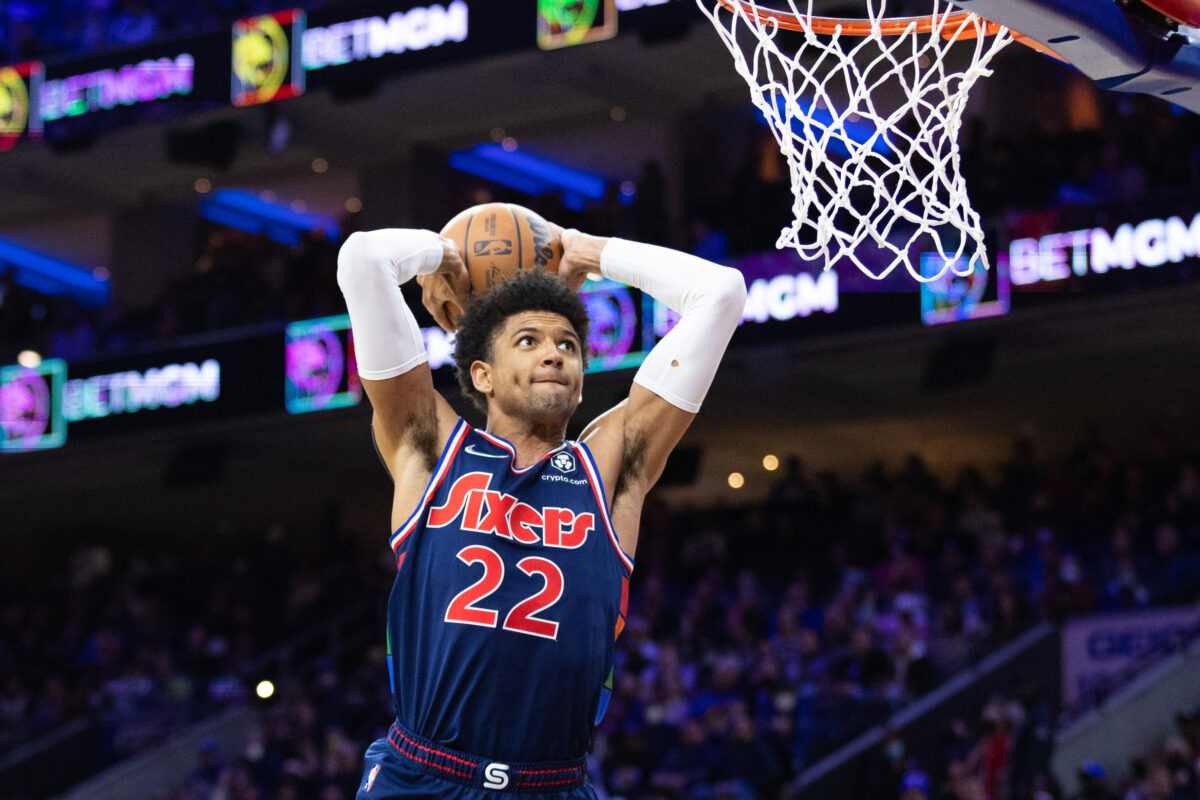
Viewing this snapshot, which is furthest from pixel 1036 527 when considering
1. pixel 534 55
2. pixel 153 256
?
pixel 153 256

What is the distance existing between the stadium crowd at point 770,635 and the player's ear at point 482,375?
6964 millimetres

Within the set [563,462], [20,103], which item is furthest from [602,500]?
[20,103]

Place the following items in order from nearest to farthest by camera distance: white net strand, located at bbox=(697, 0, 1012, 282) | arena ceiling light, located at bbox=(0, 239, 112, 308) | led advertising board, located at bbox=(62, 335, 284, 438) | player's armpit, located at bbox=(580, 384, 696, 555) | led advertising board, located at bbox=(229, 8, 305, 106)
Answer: player's armpit, located at bbox=(580, 384, 696, 555), white net strand, located at bbox=(697, 0, 1012, 282), led advertising board, located at bbox=(229, 8, 305, 106), led advertising board, located at bbox=(62, 335, 284, 438), arena ceiling light, located at bbox=(0, 239, 112, 308)

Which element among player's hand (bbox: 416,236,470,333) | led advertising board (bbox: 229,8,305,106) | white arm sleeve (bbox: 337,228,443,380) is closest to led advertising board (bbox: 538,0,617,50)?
led advertising board (bbox: 229,8,305,106)

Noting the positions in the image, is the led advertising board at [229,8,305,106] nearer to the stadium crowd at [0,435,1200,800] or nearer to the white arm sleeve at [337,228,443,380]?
the stadium crowd at [0,435,1200,800]

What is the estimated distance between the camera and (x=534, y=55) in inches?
594

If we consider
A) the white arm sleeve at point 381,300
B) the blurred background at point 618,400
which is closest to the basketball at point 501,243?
the white arm sleeve at point 381,300

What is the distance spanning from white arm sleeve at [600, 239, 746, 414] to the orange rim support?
112cm

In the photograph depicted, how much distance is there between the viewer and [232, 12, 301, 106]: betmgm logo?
47.8 ft

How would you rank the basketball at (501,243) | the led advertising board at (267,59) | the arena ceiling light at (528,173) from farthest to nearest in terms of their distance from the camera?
the arena ceiling light at (528,173)
the led advertising board at (267,59)
the basketball at (501,243)

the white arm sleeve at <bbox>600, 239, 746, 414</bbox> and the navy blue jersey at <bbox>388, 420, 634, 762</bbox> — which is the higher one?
the white arm sleeve at <bbox>600, 239, 746, 414</bbox>

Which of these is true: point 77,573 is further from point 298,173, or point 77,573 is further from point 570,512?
point 570,512

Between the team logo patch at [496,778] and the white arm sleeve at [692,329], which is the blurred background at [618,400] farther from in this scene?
the team logo patch at [496,778]

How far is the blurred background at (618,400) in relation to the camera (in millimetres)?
11531
